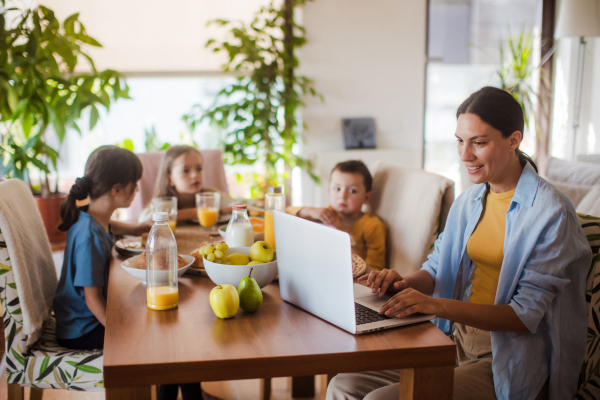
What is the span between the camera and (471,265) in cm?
147

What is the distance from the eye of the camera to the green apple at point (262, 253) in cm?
126

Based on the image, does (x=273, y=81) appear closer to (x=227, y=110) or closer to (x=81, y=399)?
(x=227, y=110)

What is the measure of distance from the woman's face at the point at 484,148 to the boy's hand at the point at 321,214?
2.82 ft

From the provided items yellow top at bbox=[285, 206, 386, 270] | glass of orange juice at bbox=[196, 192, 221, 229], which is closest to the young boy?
yellow top at bbox=[285, 206, 386, 270]

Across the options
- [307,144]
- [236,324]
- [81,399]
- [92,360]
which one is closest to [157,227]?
[236,324]

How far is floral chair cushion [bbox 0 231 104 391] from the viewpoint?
1438 millimetres

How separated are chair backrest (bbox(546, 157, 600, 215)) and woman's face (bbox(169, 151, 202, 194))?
162 centimetres

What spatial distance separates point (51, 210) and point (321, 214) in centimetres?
168

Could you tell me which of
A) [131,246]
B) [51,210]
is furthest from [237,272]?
[51,210]

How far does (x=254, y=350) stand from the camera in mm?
936

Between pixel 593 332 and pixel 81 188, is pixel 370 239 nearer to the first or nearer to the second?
pixel 593 332

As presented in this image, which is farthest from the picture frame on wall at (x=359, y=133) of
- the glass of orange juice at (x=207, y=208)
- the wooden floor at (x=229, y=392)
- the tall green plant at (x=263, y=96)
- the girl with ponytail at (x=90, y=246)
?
the girl with ponytail at (x=90, y=246)

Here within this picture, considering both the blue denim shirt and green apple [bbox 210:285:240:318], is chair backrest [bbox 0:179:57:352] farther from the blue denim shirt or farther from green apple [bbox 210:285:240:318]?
the blue denim shirt

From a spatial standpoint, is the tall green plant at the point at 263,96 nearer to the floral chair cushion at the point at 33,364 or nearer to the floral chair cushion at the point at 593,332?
the floral chair cushion at the point at 33,364
